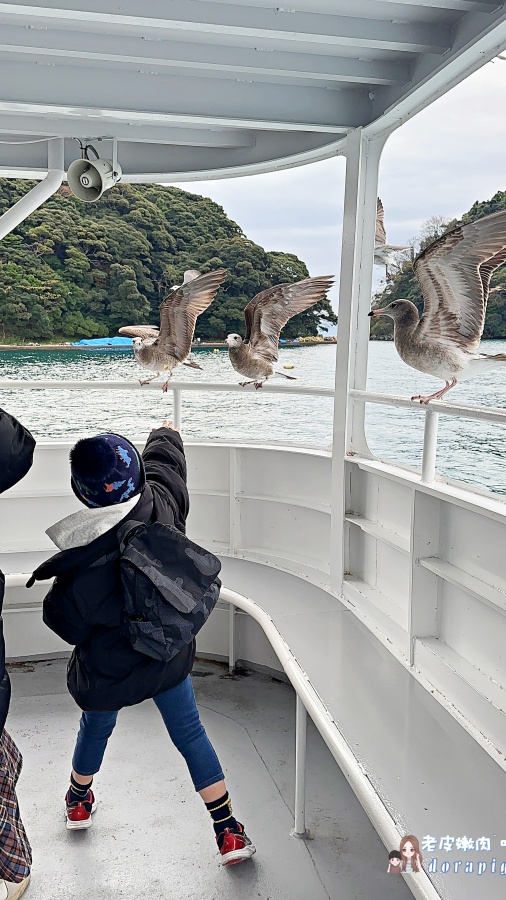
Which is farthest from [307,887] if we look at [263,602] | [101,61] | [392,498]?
[101,61]

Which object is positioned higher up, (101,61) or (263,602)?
(101,61)

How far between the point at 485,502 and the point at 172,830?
5.05 ft

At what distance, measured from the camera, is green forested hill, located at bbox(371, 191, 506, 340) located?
7.70 feet

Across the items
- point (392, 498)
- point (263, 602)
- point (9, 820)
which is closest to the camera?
point (9, 820)

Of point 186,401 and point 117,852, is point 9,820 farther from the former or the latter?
point 186,401

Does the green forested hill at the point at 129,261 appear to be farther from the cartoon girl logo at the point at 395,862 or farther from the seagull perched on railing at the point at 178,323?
the cartoon girl logo at the point at 395,862

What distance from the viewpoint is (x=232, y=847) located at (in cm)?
220

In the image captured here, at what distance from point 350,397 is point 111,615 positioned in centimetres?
158

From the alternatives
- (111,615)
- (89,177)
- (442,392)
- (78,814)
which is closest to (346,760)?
(111,615)

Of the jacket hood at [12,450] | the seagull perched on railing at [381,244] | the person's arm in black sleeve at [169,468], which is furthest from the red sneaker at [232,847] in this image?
the seagull perched on railing at [381,244]

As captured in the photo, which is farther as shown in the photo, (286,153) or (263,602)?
(286,153)

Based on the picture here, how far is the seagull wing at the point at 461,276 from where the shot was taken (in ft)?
6.97

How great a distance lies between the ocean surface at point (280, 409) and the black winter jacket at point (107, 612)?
1.02m

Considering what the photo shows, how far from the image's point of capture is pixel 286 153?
3.35 meters
